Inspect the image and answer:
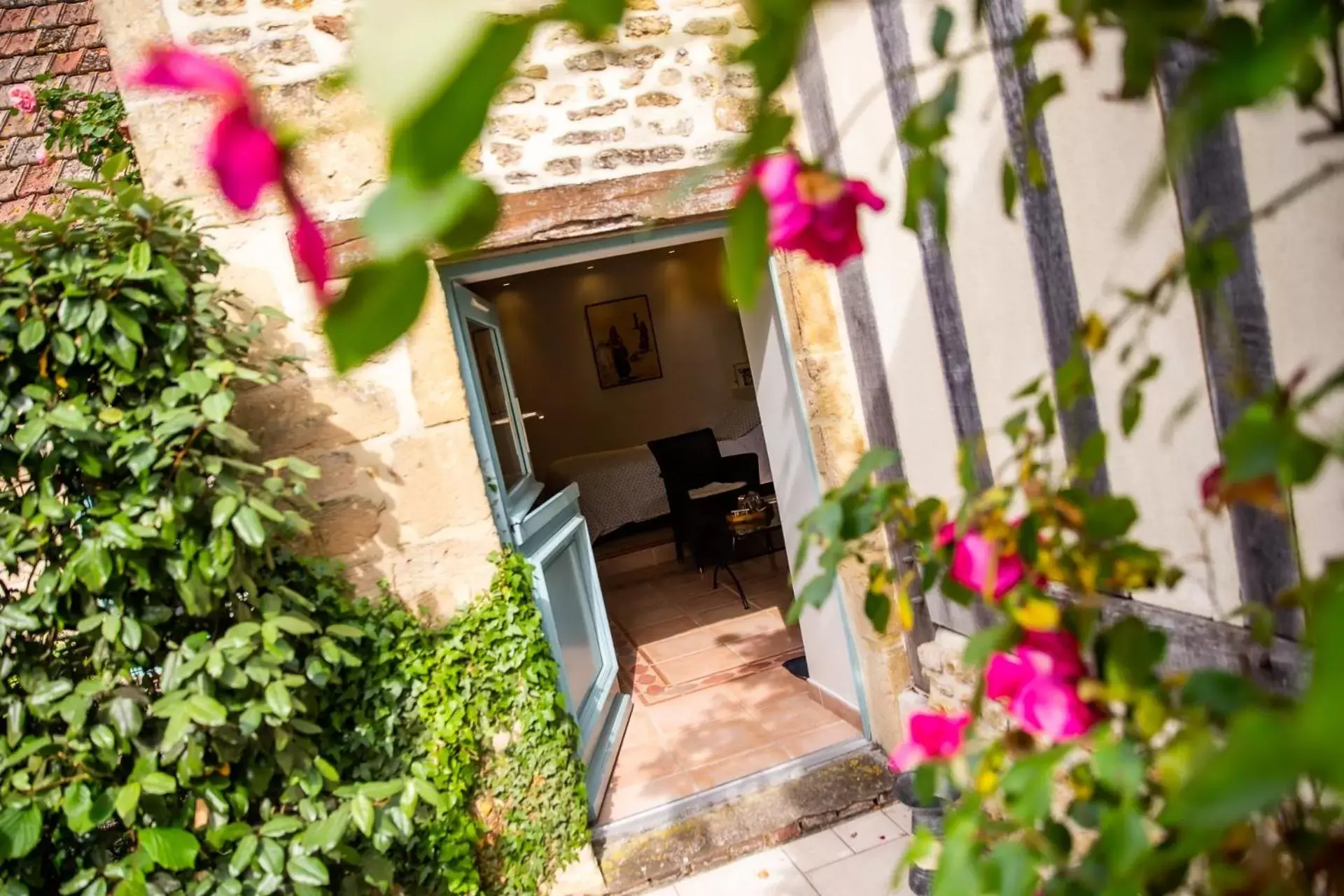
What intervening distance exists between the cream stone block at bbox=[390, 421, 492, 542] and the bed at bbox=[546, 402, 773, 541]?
3481mm

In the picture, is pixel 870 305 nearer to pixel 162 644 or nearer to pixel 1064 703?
pixel 1064 703

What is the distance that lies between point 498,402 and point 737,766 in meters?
1.65

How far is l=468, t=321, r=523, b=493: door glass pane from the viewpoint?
9.86 feet

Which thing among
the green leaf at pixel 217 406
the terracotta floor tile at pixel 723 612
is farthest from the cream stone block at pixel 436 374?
the terracotta floor tile at pixel 723 612

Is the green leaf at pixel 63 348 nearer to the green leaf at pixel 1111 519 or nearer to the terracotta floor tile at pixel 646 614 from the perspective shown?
the green leaf at pixel 1111 519

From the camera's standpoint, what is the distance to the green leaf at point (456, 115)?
0.26 metres

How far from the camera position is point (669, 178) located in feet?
8.98

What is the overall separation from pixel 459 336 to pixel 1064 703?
2274mm

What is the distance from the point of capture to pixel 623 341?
9023 millimetres

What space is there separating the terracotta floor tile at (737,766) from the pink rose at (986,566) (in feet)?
8.07

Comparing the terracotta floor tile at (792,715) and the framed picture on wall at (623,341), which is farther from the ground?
the framed picture on wall at (623,341)

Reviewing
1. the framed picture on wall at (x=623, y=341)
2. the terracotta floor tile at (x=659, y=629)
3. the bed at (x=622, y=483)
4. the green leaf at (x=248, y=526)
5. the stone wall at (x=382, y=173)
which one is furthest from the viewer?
the framed picture on wall at (x=623, y=341)

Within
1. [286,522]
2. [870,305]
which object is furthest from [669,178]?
[286,522]

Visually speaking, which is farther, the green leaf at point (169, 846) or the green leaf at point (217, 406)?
the green leaf at point (217, 406)
